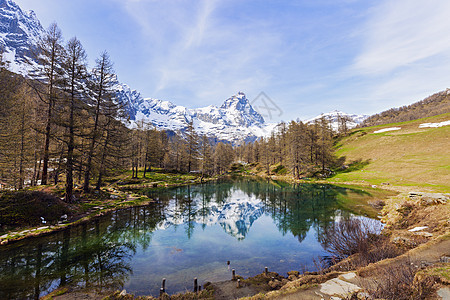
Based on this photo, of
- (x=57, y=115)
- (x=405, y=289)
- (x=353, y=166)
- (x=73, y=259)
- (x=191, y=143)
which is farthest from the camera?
(x=191, y=143)

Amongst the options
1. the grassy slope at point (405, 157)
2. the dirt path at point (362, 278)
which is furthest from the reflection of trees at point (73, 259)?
the grassy slope at point (405, 157)

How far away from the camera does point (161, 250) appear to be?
15461mm

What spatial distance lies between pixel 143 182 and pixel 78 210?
27.7 metres

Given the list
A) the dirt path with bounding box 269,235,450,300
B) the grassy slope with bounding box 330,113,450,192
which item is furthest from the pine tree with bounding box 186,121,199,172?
the dirt path with bounding box 269,235,450,300

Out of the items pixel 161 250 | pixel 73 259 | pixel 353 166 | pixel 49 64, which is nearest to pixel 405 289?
pixel 161 250

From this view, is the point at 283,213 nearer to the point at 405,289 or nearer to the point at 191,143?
the point at 405,289

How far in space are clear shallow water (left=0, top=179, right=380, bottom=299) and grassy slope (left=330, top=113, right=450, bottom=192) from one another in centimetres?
2750

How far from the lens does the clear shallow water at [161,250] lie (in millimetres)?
10883

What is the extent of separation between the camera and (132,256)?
14.3 meters

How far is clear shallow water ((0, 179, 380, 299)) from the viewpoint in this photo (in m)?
10.9

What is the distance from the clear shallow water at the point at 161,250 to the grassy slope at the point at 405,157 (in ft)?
90.2

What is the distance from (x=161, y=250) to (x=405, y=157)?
67.6 meters

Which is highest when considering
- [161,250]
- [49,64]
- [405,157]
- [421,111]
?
[421,111]

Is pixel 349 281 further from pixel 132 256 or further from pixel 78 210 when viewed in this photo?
pixel 78 210
